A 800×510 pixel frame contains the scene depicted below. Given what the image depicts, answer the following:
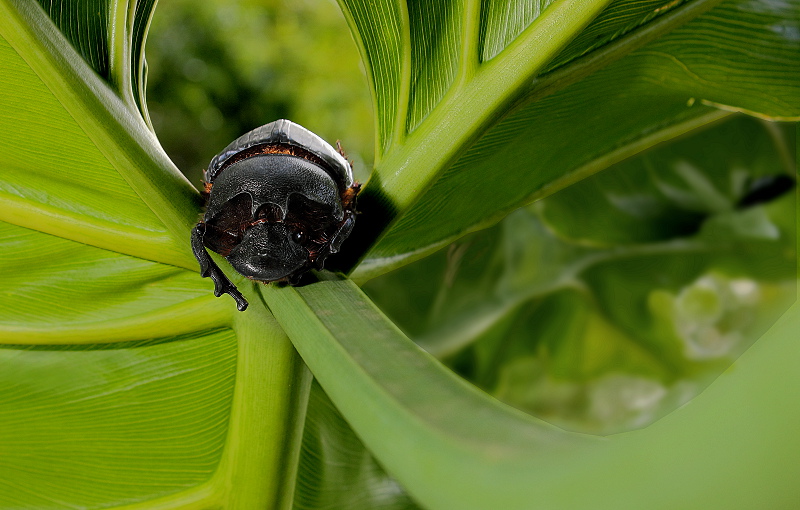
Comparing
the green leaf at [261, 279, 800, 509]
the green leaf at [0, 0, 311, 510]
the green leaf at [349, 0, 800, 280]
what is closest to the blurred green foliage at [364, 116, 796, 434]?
the green leaf at [349, 0, 800, 280]

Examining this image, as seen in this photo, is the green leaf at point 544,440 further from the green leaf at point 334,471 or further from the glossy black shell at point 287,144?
the green leaf at point 334,471

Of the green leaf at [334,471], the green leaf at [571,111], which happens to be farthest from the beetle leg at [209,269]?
the green leaf at [334,471]

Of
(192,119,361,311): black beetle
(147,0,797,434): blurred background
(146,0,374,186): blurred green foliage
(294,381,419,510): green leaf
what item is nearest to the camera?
(192,119,361,311): black beetle

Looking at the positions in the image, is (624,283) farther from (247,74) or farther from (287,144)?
(247,74)

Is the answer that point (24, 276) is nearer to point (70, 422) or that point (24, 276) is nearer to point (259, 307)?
point (70, 422)

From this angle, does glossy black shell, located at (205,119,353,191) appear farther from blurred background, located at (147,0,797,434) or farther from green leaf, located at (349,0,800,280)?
blurred background, located at (147,0,797,434)

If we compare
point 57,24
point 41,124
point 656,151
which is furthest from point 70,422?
point 656,151

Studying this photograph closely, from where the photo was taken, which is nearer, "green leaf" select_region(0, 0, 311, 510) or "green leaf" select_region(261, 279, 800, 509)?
"green leaf" select_region(261, 279, 800, 509)
